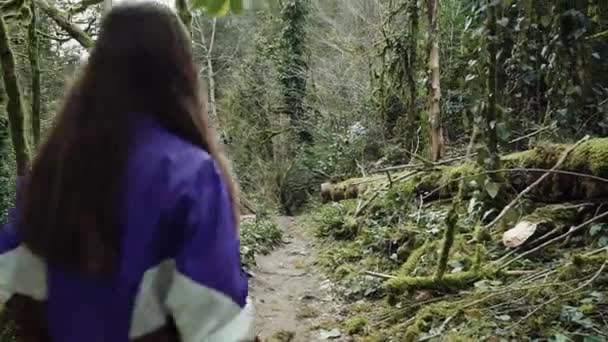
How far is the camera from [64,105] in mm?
1295

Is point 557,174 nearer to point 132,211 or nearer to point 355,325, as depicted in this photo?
point 355,325

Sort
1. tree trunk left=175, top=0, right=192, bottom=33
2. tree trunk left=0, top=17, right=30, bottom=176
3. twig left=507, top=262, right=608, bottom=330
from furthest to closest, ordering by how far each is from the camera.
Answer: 1. tree trunk left=175, top=0, right=192, bottom=33
2. twig left=507, top=262, right=608, bottom=330
3. tree trunk left=0, top=17, right=30, bottom=176

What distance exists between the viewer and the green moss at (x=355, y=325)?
3.79 metres

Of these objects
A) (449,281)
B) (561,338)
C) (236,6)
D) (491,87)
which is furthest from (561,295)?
(236,6)

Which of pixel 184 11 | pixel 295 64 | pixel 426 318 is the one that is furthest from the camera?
pixel 295 64

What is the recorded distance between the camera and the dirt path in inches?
158

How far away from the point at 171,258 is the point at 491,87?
3.41 m

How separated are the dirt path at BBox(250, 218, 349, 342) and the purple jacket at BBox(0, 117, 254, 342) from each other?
2707 mm

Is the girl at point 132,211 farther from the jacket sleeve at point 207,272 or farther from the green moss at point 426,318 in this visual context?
the green moss at point 426,318

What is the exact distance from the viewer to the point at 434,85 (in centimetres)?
A: 773

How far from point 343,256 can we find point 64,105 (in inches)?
192

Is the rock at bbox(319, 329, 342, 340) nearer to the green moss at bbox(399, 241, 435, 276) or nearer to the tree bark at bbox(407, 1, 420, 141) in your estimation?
the green moss at bbox(399, 241, 435, 276)

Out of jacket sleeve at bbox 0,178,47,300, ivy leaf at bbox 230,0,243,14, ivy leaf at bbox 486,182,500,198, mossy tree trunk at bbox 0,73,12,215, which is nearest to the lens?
jacket sleeve at bbox 0,178,47,300

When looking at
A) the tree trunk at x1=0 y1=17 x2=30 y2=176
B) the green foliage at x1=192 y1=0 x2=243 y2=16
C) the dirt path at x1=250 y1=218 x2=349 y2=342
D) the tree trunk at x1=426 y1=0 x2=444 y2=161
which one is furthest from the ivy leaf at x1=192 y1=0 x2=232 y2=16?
the tree trunk at x1=426 y1=0 x2=444 y2=161
